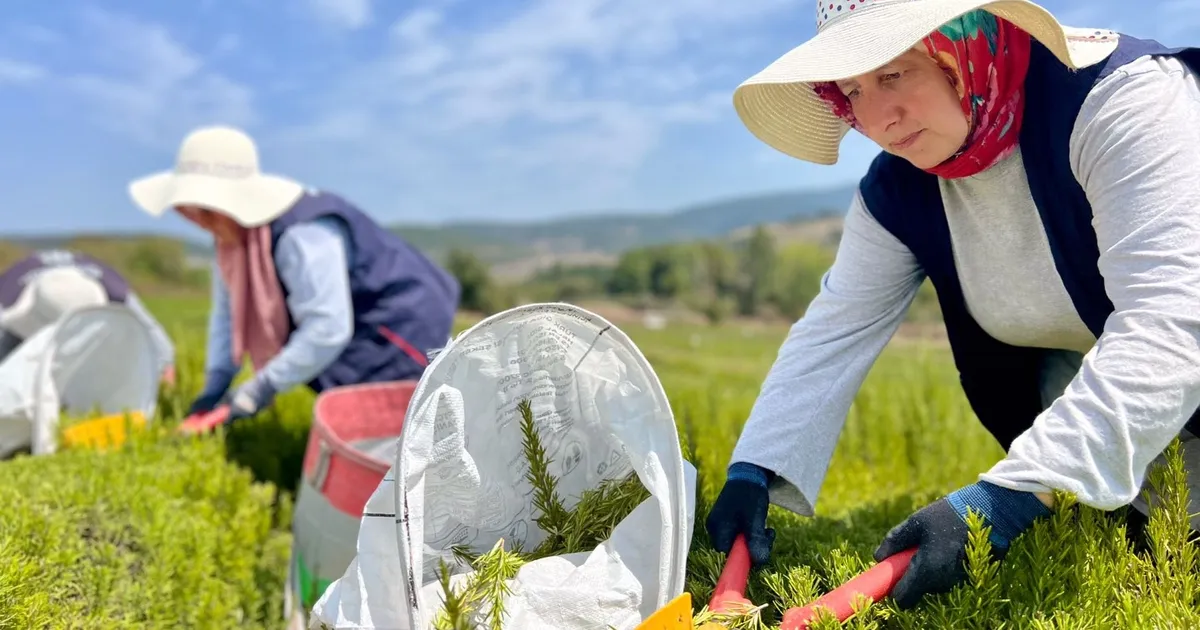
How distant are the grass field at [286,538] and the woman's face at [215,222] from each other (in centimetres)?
76

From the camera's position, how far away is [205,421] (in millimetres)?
3160

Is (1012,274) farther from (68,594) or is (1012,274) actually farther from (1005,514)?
(68,594)

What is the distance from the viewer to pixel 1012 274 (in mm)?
1590

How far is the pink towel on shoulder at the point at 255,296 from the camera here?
3.21m

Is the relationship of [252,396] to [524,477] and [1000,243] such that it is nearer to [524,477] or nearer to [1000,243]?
[524,477]

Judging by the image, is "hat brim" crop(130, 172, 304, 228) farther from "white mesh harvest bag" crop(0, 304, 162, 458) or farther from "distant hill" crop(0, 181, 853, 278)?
"distant hill" crop(0, 181, 853, 278)

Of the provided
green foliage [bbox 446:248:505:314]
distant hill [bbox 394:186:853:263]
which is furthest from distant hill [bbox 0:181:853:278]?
green foliage [bbox 446:248:505:314]

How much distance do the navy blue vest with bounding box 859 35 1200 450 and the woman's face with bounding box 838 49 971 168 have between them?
147 millimetres

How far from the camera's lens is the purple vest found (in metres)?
4.60

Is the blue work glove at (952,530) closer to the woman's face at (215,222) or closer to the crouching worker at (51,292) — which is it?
the woman's face at (215,222)

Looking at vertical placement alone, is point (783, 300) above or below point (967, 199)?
below

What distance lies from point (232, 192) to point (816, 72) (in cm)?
246

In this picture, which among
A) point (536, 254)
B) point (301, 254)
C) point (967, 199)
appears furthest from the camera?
point (536, 254)

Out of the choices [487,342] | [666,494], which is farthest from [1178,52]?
[487,342]
